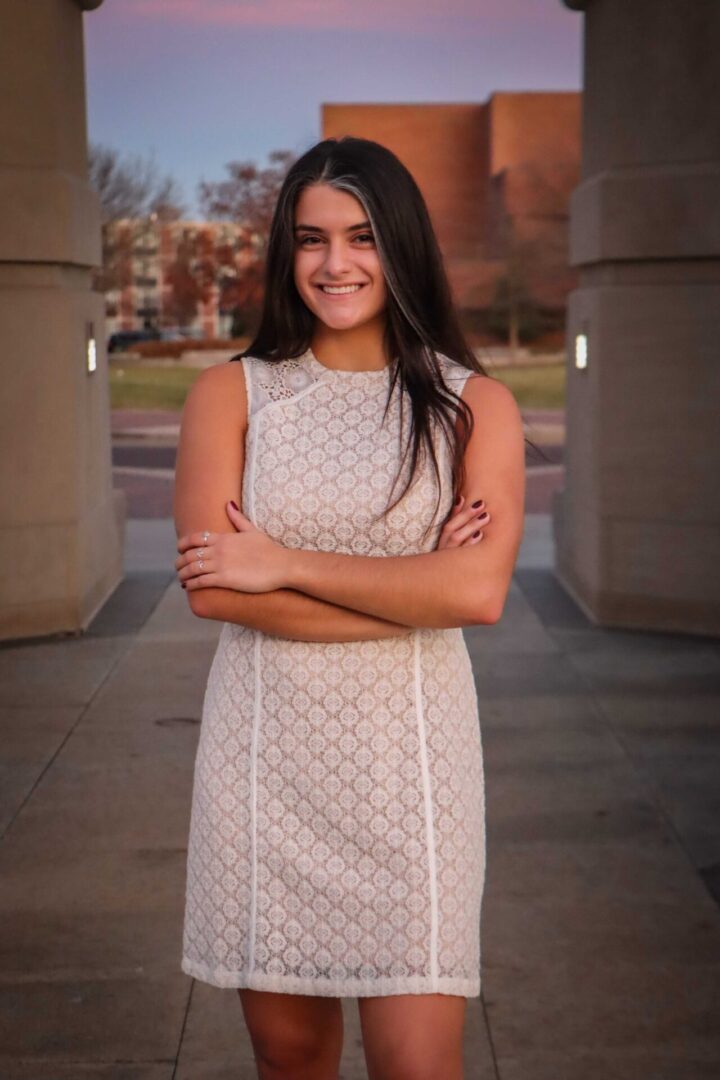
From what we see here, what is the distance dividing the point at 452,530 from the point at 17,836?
3.46 metres

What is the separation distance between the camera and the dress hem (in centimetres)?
270

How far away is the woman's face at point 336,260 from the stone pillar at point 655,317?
6.71m

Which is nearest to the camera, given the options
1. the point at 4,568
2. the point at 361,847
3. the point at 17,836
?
the point at 361,847

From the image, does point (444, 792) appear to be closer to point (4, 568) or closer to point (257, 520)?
point (257, 520)

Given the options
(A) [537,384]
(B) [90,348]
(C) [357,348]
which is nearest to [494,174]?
(A) [537,384]

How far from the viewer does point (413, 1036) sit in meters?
2.66

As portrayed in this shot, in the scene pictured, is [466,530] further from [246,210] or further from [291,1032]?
[246,210]

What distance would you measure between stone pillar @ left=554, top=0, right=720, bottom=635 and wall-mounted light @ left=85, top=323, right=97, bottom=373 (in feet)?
10.4

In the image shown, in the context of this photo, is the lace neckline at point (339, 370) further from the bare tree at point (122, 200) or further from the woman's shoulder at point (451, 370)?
the bare tree at point (122, 200)

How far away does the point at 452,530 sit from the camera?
2771mm

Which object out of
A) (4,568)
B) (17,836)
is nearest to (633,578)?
(4,568)

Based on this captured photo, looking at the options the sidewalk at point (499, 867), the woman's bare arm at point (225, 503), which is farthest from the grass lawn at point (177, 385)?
the woman's bare arm at point (225, 503)

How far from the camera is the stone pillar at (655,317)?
360 inches

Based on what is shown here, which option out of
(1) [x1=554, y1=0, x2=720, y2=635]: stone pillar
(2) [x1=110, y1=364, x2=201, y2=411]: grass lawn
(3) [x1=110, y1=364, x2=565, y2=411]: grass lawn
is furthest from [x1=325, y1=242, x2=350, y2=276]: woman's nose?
(2) [x1=110, y1=364, x2=201, y2=411]: grass lawn
